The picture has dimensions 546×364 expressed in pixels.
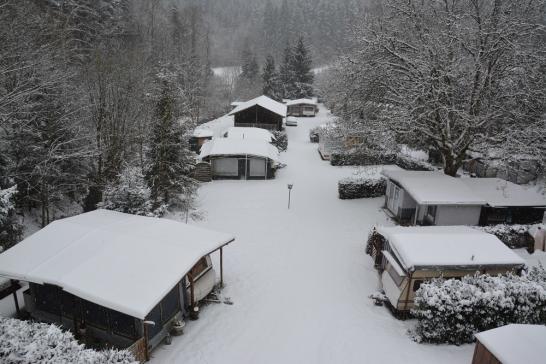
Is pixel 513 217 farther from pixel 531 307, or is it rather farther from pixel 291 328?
pixel 291 328

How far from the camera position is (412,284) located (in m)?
12.2

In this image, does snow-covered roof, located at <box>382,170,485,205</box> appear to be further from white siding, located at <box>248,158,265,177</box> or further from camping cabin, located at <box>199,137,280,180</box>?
white siding, located at <box>248,158,265,177</box>

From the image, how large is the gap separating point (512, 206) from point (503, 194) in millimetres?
752

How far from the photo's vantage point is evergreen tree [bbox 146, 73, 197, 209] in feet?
61.2

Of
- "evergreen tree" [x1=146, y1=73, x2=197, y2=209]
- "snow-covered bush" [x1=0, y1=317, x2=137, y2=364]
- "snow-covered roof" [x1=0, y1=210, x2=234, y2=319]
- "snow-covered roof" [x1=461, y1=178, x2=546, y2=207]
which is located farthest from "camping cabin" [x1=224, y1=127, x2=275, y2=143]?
"snow-covered bush" [x1=0, y1=317, x2=137, y2=364]

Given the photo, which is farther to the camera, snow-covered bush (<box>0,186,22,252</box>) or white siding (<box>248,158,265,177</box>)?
white siding (<box>248,158,265,177</box>)

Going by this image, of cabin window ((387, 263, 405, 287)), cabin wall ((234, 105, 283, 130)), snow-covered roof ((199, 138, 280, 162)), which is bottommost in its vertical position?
cabin window ((387, 263, 405, 287))

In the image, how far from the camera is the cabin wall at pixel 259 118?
4384cm

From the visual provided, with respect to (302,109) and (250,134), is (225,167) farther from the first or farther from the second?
(302,109)

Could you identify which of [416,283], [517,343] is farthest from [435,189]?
[517,343]

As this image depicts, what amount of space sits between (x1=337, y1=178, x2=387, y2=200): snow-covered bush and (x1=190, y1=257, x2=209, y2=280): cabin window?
468 inches

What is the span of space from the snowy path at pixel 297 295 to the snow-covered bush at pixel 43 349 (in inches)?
105

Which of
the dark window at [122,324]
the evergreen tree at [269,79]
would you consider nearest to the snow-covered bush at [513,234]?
the dark window at [122,324]

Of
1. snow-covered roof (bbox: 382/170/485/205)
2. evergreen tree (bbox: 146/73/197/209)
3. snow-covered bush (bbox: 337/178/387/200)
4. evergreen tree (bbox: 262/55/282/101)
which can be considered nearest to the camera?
snow-covered roof (bbox: 382/170/485/205)
